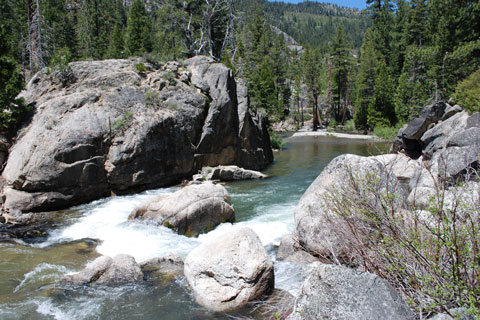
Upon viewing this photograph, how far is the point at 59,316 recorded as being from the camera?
20.3 feet

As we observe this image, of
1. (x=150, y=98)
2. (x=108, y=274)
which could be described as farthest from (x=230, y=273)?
(x=150, y=98)

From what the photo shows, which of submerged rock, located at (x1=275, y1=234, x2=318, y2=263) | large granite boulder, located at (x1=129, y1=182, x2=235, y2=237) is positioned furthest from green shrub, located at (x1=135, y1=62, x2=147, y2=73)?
submerged rock, located at (x1=275, y1=234, x2=318, y2=263)

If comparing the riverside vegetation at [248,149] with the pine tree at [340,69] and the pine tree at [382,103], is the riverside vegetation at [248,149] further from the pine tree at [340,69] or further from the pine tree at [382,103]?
the pine tree at [340,69]

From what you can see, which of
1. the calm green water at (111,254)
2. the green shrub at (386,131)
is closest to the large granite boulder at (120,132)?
the calm green water at (111,254)

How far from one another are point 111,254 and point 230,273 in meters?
4.31

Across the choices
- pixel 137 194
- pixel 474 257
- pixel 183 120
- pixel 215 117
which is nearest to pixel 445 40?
pixel 215 117

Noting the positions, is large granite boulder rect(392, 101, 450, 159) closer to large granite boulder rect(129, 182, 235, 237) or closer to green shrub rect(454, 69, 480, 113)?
green shrub rect(454, 69, 480, 113)

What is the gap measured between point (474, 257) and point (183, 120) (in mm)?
16334

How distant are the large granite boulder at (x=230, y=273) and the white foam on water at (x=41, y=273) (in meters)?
3.29

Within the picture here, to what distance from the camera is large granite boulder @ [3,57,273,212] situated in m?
13.7

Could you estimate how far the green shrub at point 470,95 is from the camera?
1991cm

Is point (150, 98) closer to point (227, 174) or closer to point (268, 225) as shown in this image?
point (227, 174)

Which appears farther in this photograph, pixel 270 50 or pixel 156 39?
pixel 270 50

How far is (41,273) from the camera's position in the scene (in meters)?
7.88
